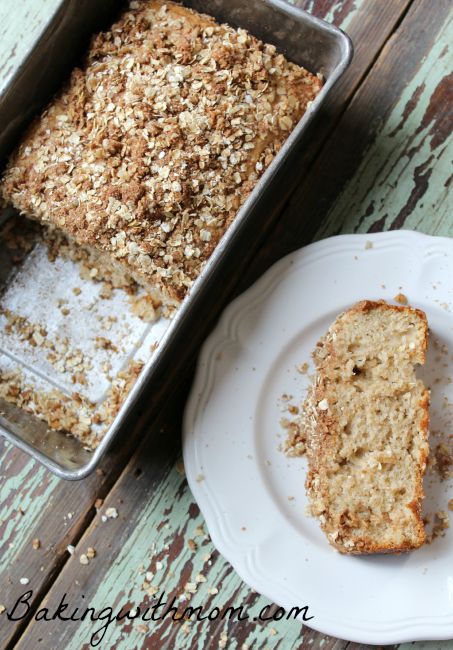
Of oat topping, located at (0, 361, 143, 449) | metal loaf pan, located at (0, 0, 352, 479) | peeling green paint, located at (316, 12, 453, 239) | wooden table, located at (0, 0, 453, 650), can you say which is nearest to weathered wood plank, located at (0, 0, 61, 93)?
metal loaf pan, located at (0, 0, 352, 479)

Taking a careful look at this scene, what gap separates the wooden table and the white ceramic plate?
102 millimetres

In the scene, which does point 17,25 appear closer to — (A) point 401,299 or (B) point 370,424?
(A) point 401,299

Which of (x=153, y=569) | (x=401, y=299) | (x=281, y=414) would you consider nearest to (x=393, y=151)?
(x=401, y=299)

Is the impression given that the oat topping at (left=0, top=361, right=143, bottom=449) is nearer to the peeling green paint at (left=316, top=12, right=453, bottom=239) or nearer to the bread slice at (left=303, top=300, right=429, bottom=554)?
the bread slice at (left=303, top=300, right=429, bottom=554)

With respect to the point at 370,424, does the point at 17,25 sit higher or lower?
higher

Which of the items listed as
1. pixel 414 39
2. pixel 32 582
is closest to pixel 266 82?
pixel 414 39

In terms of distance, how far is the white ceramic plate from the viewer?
1768mm

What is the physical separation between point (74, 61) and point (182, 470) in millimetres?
1119

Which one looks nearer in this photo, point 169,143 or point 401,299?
point 169,143

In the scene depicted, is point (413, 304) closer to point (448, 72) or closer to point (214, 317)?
point (214, 317)

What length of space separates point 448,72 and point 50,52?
3.47ft

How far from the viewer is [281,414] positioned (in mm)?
1847

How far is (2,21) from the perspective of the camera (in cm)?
200

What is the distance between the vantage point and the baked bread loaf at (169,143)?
1644 mm
